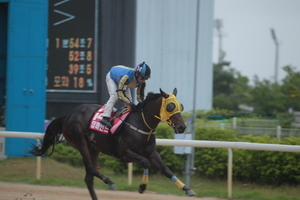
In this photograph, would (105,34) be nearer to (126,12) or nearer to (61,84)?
(126,12)

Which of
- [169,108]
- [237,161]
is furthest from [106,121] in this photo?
[237,161]

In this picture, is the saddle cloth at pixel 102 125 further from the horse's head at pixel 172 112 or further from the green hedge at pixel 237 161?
the green hedge at pixel 237 161

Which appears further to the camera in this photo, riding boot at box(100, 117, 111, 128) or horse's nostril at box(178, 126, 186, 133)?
riding boot at box(100, 117, 111, 128)

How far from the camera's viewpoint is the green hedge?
6.63 meters

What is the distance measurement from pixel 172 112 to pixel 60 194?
8.24 ft

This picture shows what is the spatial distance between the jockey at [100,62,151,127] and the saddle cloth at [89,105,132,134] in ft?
0.24

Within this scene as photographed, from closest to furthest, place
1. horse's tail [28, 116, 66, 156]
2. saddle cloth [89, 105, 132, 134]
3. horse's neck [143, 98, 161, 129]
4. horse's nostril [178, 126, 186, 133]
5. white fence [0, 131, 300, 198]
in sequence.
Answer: horse's nostril [178, 126, 186, 133] < horse's neck [143, 98, 161, 129] < saddle cloth [89, 105, 132, 134] < white fence [0, 131, 300, 198] < horse's tail [28, 116, 66, 156]

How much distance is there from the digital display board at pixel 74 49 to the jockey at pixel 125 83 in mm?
3540

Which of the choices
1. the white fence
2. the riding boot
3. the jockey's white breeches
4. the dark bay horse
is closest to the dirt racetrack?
the white fence

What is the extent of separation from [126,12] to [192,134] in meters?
3.88

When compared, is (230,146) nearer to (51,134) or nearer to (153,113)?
(153,113)

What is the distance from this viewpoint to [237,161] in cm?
700

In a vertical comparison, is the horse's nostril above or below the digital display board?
below

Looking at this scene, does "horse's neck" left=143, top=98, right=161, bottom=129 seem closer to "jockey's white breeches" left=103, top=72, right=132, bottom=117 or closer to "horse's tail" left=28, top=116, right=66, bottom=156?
"jockey's white breeches" left=103, top=72, right=132, bottom=117
